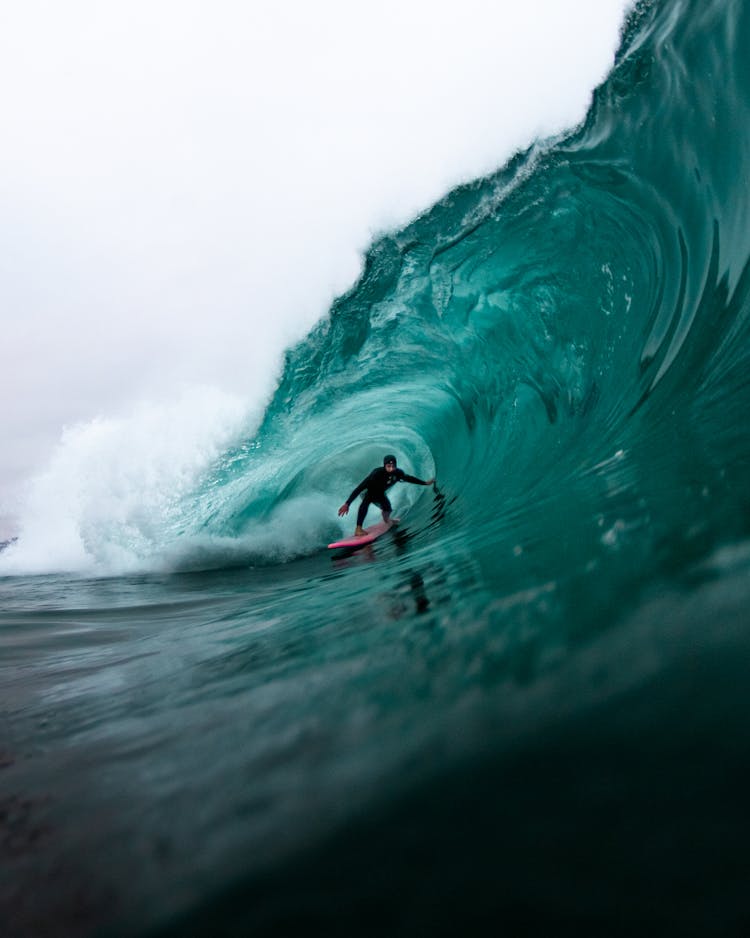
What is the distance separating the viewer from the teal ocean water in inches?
31.7

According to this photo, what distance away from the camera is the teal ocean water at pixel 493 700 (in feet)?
2.64

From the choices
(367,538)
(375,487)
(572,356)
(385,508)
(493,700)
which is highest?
(572,356)

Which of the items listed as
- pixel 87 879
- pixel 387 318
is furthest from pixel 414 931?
pixel 387 318

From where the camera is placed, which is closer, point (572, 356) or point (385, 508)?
point (572, 356)

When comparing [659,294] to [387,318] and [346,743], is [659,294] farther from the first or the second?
[346,743]

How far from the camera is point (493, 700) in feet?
4.20

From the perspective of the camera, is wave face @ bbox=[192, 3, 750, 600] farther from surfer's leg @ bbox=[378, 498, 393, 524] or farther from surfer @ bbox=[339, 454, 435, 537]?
surfer @ bbox=[339, 454, 435, 537]

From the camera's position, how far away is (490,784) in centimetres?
100

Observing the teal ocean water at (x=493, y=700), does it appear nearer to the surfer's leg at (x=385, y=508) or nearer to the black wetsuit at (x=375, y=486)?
the black wetsuit at (x=375, y=486)

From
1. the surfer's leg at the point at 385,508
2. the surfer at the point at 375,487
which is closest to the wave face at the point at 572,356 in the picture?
the surfer's leg at the point at 385,508

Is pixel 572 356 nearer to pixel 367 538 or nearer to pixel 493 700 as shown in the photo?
pixel 367 538

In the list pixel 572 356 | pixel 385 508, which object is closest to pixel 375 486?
pixel 385 508

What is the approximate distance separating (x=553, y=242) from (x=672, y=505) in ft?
21.7

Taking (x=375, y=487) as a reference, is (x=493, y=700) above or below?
below
